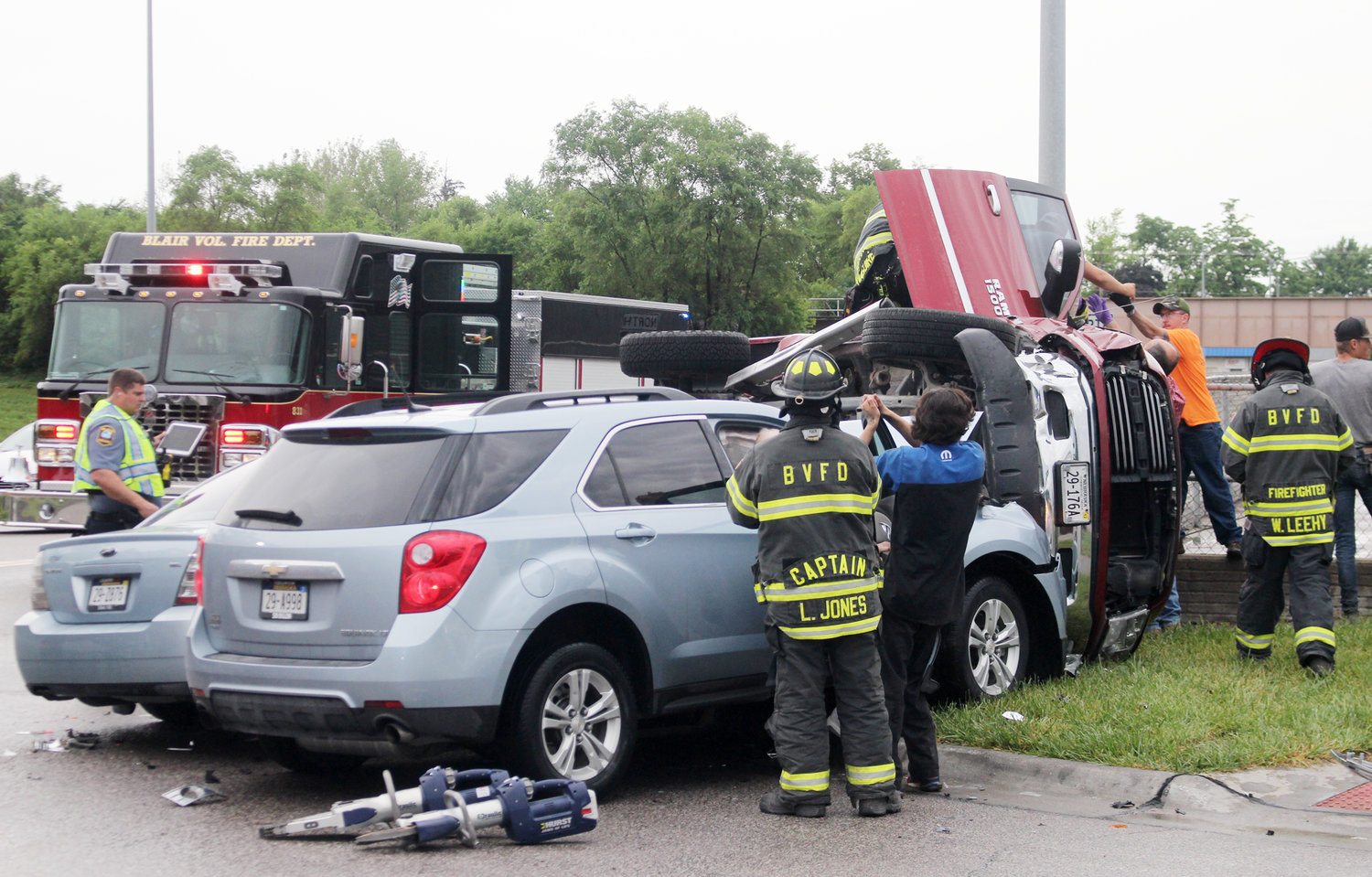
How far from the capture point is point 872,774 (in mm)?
5535

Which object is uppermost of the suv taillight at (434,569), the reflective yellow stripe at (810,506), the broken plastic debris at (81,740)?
the reflective yellow stripe at (810,506)

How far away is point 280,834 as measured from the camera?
17.0 feet

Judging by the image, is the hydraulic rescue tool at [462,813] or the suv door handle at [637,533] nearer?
the hydraulic rescue tool at [462,813]

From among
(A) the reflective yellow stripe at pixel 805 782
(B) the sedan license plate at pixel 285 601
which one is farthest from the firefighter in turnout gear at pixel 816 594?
(B) the sedan license plate at pixel 285 601

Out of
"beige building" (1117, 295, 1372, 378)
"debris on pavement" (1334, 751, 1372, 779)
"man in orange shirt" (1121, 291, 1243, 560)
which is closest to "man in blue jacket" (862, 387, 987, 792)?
"debris on pavement" (1334, 751, 1372, 779)

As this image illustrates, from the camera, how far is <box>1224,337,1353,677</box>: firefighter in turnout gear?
7809 mm

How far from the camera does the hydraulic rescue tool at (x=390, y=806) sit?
500cm

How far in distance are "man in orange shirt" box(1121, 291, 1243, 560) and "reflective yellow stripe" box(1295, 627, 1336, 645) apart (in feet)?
7.04

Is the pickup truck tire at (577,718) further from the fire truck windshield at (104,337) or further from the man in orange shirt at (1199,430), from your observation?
the fire truck windshield at (104,337)

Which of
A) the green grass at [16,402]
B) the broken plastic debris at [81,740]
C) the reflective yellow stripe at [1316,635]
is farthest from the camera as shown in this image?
the green grass at [16,402]

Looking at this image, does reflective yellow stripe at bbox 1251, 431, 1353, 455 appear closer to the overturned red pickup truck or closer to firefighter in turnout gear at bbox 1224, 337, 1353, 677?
firefighter in turnout gear at bbox 1224, 337, 1353, 677

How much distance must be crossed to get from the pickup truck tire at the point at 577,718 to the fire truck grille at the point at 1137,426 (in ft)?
12.2

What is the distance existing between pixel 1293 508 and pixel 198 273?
30.3ft

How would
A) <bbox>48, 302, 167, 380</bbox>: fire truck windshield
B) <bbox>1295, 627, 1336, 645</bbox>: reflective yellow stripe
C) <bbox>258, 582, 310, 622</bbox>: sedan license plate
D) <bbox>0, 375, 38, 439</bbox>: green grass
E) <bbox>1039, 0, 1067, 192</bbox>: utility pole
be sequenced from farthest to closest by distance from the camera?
<bbox>0, 375, 38, 439</bbox>: green grass, <bbox>48, 302, 167, 380</bbox>: fire truck windshield, <bbox>1039, 0, 1067, 192</bbox>: utility pole, <bbox>1295, 627, 1336, 645</bbox>: reflective yellow stripe, <bbox>258, 582, 310, 622</bbox>: sedan license plate
